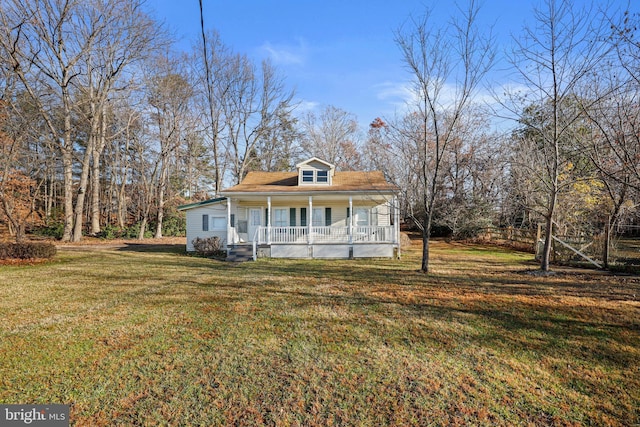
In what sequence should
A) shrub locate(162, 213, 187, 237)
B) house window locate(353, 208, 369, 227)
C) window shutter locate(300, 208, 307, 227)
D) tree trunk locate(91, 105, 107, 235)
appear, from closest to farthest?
1. house window locate(353, 208, 369, 227)
2. window shutter locate(300, 208, 307, 227)
3. tree trunk locate(91, 105, 107, 235)
4. shrub locate(162, 213, 187, 237)

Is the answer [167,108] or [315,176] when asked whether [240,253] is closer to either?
[315,176]

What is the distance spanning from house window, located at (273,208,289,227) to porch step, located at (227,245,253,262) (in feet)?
7.88

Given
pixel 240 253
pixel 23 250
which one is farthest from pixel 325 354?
pixel 23 250

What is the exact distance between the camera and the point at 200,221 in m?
17.0

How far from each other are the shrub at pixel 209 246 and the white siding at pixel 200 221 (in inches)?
32.2

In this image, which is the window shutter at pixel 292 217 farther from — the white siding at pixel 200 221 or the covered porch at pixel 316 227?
the white siding at pixel 200 221

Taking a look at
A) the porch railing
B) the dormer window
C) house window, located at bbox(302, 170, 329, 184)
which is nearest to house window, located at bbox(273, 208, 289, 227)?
the porch railing

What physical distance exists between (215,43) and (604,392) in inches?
1174

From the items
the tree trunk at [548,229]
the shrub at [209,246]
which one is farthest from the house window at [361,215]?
the tree trunk at [548,229]

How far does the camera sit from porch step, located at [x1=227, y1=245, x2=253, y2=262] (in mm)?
13394

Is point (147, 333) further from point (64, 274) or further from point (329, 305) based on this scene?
point (64, 274)

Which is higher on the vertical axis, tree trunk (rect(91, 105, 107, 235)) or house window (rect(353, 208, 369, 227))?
tree trunk (rect(91, 105, 107, 235))

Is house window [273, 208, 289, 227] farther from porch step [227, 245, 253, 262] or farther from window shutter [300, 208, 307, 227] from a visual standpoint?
porch step [227, 245, 253, 262]

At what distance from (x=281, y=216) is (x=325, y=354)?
12590 millimetres
